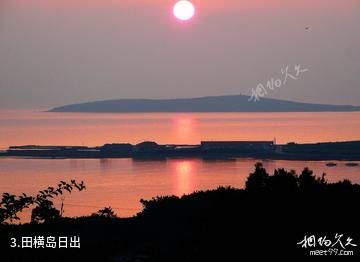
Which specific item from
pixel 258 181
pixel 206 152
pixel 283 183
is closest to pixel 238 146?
pixel 206 152

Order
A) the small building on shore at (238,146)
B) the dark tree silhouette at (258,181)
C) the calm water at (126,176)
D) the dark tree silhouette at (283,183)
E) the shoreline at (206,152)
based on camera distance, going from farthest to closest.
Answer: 1. the small building on shore at (238,146)
2. the shoreline at (206,152)
3. the calm water at (126,176)
4. the dark tree silhouette at (258,181)
5. the dark tree silhouette at (283,183)

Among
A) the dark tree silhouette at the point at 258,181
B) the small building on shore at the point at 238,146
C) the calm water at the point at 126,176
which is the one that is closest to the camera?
the dark tree silhouette at the point at 258,181

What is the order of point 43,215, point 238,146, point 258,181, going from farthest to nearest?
point 238,146, point 258,181, point 43,215

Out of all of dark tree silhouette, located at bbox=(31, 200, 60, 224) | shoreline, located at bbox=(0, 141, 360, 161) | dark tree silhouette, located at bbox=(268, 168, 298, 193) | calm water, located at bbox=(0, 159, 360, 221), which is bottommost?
dark tree silhouette, located at bbox=(31, 200, 60, 224)

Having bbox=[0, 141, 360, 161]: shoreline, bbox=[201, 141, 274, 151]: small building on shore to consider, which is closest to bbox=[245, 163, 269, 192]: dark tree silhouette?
bbox=[0, 141, 360, 161]: shoreline

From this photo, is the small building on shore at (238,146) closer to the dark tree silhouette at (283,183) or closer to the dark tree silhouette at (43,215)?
the dark tree silhouette at (43,215)

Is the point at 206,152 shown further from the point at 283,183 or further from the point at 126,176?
the point at 283,183

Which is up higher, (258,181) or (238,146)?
(238,146)

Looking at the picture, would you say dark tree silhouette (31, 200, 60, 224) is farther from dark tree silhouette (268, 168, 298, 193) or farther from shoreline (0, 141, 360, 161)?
shoreline (0, 141, 360, 161)

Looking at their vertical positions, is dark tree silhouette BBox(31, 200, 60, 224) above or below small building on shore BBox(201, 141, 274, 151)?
below

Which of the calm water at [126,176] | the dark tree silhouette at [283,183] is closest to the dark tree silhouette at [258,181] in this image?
the dark tree silhouette at [283,183]

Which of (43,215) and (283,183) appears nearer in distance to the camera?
(283,183)

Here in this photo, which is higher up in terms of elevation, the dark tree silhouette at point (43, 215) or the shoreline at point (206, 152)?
the shoreline at point (206, 152)

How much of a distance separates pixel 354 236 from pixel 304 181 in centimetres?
506
